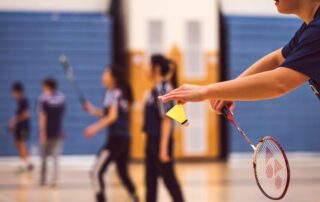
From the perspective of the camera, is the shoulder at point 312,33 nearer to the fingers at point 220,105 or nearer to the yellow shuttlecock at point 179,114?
the yellow shuttlecock at point 179,114

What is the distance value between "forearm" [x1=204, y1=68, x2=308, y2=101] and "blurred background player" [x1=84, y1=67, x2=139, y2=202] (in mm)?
6044

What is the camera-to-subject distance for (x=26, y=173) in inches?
593

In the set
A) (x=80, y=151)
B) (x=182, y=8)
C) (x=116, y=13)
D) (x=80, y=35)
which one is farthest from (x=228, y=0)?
(x=80, y=151)

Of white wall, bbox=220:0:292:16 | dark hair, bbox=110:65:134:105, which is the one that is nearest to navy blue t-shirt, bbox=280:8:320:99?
dark hair, bbox=110:65:134:105

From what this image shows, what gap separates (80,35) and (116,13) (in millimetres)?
1338

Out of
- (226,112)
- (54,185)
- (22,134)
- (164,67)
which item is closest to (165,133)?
(164,67)

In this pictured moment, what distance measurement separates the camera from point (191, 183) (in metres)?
12.4

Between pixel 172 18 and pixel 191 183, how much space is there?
21.7 ft

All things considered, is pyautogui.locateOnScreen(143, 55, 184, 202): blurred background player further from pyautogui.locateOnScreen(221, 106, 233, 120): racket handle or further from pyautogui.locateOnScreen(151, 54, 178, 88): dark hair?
pyautogui.locateOnScreen(221, 106, 233, 120): racket handle

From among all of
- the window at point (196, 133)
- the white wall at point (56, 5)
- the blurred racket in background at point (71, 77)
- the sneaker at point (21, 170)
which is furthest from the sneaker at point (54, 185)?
the white wall at point (56, 5)

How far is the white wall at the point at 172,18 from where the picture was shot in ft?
57.4

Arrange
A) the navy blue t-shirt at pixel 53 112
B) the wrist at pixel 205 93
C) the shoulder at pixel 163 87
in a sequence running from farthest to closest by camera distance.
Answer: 1. the navy blue t-shirt at pixel 53 112
2. the shoulder at pixel 163 87
3. the wrist at pixel 205 93

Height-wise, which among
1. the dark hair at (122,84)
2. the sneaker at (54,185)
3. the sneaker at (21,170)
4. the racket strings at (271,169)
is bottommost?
the sneaker at (21,170)

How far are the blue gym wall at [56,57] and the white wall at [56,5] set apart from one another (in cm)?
30
